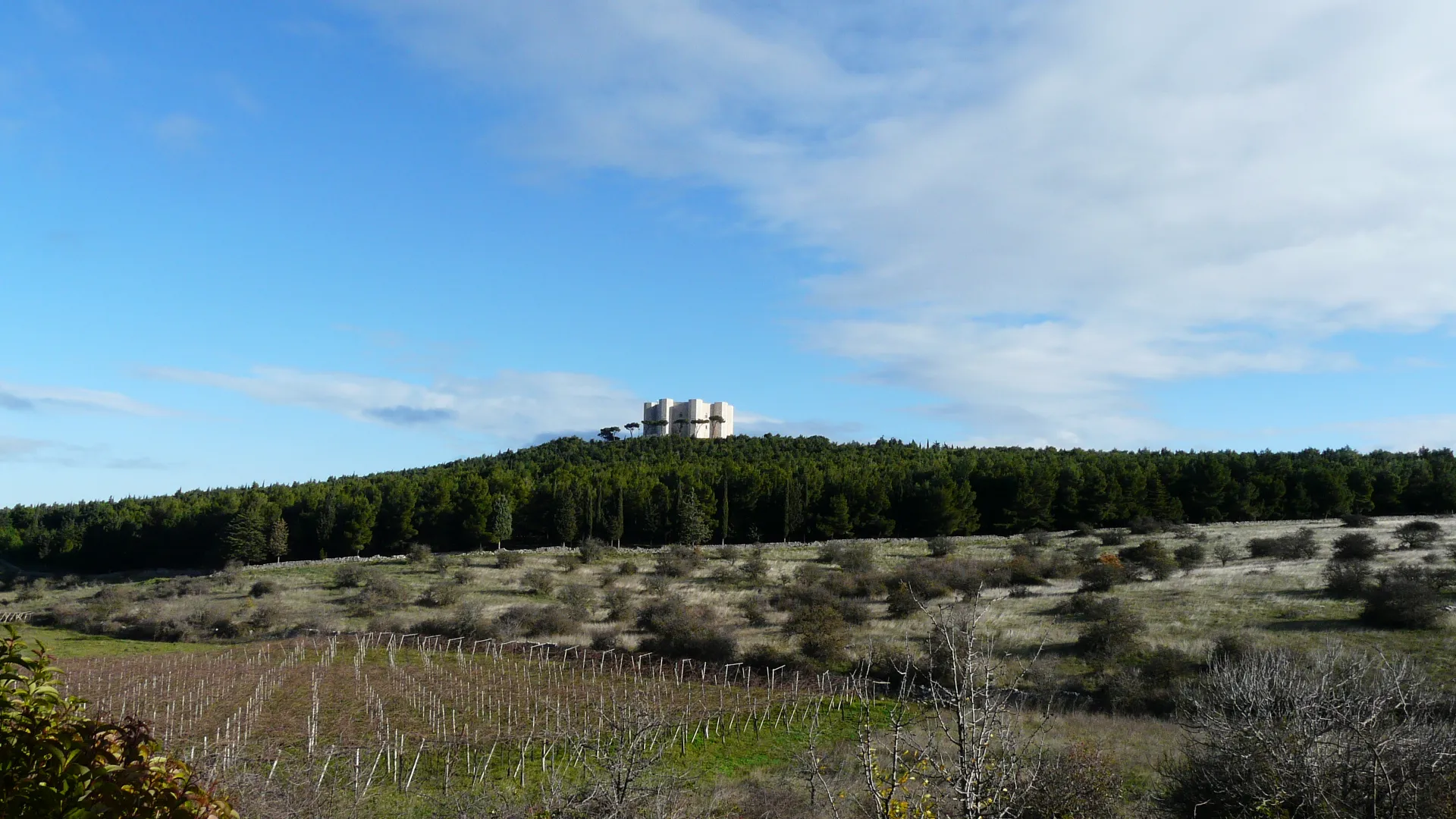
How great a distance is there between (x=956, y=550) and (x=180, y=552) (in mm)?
73238

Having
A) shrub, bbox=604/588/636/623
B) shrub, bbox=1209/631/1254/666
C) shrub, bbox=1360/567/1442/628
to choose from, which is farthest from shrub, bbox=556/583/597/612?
shrub, bbox=1360/567/1442/628

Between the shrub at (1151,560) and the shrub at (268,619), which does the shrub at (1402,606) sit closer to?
the shrub at (1151,560)

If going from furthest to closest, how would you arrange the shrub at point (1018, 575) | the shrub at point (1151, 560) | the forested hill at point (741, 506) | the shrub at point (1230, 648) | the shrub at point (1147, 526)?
the forested hill at point (741, 506) < the shrub at point (1147, 526) < the shrub at point (1018, 575) < the shrub at point (1151, 560) < the shrub at point (1230, 648)

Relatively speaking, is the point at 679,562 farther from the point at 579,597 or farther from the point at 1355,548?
the point at 1355,548

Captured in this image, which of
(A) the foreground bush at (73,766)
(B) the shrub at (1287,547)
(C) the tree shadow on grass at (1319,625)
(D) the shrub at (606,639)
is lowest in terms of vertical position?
(D) the shrub at (606,639)

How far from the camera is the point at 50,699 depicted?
344 cm

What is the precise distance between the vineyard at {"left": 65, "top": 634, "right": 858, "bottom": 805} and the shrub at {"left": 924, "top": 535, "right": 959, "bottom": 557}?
3167cm

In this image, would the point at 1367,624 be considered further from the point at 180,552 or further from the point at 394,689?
the point at 180,552

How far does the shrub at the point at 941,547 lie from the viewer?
6188 centimetres

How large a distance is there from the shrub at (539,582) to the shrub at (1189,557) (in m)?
37.8

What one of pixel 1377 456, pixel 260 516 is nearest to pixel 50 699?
pixel 260 516

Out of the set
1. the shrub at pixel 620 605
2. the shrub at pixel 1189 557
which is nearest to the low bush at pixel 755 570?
the shrub at pixel 620 605

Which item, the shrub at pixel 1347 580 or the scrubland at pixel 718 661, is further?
the shrub at pixel 1347 580

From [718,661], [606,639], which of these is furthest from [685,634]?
[606,639]
